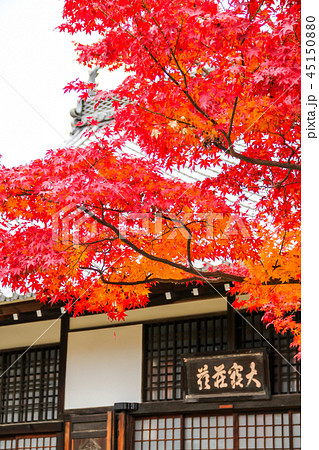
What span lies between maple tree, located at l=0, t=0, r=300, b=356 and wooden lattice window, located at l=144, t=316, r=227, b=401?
7.49 feet

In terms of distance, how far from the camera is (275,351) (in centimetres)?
1085

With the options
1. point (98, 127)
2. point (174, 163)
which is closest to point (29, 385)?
point (174, 163)

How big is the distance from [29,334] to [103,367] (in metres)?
2.00

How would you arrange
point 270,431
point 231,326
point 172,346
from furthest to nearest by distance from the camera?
point 172,346 < point 231,326 < point 270,431

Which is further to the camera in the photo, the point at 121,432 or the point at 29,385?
the point at 29,385

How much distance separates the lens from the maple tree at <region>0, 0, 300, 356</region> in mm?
6477

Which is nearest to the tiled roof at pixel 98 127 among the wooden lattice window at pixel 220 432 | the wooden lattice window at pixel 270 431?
the wooden lattice window at pixel 220 432

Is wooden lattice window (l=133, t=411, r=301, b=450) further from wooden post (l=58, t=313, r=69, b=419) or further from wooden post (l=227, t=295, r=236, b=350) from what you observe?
wooden post (l=58, t=313, r=69, b=419)

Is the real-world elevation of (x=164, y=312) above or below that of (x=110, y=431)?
above

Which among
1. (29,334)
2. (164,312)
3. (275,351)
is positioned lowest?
(275,351)

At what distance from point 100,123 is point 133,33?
12.0 m

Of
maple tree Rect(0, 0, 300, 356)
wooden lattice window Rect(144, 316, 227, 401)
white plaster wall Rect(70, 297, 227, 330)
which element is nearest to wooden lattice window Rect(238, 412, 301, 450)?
wooden lattice window Rect(144, 316, 227, 401)

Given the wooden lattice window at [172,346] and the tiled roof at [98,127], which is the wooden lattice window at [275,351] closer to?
the wooden lattice window at [172,346]

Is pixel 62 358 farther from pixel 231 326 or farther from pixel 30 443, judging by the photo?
pixel 231 326
